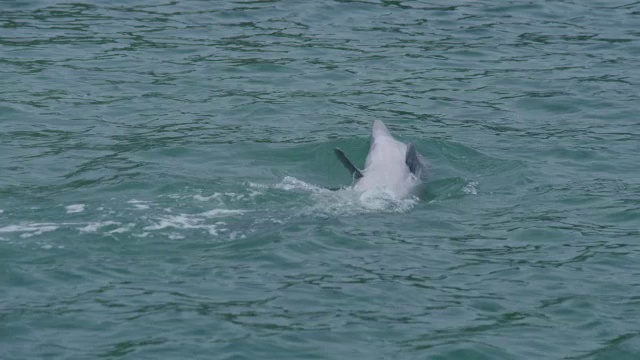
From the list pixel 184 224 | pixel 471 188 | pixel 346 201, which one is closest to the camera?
pixel 184 224

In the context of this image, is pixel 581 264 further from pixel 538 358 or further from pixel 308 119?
pixel 308 119

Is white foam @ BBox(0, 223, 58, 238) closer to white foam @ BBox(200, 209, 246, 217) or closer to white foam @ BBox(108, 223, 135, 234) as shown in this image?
white foam @ BBox(108, 223, 135, 234)

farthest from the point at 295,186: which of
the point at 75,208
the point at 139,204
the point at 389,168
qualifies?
the point at 75,208

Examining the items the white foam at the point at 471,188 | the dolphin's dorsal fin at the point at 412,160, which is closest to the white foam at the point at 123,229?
the dolphin's dorsal fin at the point at 412,160

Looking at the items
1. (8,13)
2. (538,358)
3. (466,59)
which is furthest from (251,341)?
(8,13)

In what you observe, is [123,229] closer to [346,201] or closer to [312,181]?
[346,201]

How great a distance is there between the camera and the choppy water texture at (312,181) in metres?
9.65

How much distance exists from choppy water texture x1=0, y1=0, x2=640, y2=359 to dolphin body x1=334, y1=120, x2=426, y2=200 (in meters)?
0.30

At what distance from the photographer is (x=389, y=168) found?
541 inches

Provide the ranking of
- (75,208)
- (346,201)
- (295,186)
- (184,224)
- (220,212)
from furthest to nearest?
1. (295,186)
2. (346,201)
3. (220,212)
4. (75,208)
5. (184,224)

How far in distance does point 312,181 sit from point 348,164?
2.07ft

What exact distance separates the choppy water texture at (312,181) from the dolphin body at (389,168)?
0.30m

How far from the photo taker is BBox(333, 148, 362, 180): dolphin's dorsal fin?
43.1ft

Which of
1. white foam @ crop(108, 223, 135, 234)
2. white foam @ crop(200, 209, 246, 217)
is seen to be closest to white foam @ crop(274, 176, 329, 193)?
white foam @ crop(200, 209, 246, 217)
